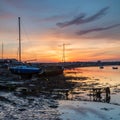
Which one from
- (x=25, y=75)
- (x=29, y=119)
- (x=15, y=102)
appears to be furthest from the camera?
(x=25, y=75)

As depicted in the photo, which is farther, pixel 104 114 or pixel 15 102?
pixel 15 102

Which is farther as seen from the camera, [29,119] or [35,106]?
[35,106]

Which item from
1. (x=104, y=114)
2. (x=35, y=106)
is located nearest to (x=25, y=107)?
(x=35, y=106)

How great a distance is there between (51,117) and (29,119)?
192 cm

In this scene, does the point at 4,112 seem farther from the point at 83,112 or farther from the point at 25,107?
the point at 83,112

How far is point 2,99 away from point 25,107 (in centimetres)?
414

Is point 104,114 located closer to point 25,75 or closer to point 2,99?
point 2,99

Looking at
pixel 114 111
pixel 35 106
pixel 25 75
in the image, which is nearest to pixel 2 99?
pixel 35 106

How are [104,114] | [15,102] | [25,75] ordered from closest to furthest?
1. [104,114]
2. [15,102]
3. [25,75]

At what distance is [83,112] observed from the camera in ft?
81.4

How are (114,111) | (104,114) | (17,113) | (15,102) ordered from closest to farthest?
1. (17,113)
2. (104,114)
3. (114,111)
4. (15,102)

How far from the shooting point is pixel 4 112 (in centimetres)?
2236

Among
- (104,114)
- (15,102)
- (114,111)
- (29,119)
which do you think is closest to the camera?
(29,119)

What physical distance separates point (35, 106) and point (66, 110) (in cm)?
269
